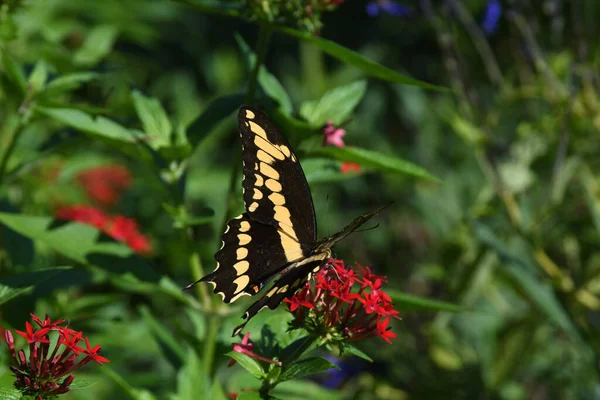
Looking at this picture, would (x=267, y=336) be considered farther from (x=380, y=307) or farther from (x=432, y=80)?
(x=432, y=80)

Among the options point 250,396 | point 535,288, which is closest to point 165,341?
point 250,396

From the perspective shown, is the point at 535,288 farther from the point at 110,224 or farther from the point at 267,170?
the point at 110,224

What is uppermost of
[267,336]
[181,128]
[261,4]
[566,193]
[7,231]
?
[261,4]

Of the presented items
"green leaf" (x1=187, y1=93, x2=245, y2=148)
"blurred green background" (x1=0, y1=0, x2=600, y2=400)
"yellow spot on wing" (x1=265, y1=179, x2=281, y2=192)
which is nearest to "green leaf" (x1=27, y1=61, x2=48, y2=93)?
"blurred green background" (x1=0, y1=0, x2=600, y2=400)

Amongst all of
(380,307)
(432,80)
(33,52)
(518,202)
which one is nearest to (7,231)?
(33,52)

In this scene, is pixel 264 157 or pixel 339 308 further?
pixel 264 157

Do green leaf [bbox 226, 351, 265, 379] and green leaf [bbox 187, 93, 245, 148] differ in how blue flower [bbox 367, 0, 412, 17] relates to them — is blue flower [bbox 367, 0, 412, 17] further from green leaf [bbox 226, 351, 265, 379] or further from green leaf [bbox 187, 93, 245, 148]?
green leaf [bbox 226, 351, 265, 379]

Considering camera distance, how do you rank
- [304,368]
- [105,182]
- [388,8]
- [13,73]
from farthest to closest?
[105,182], [388,8], [13,73], [304,368]
